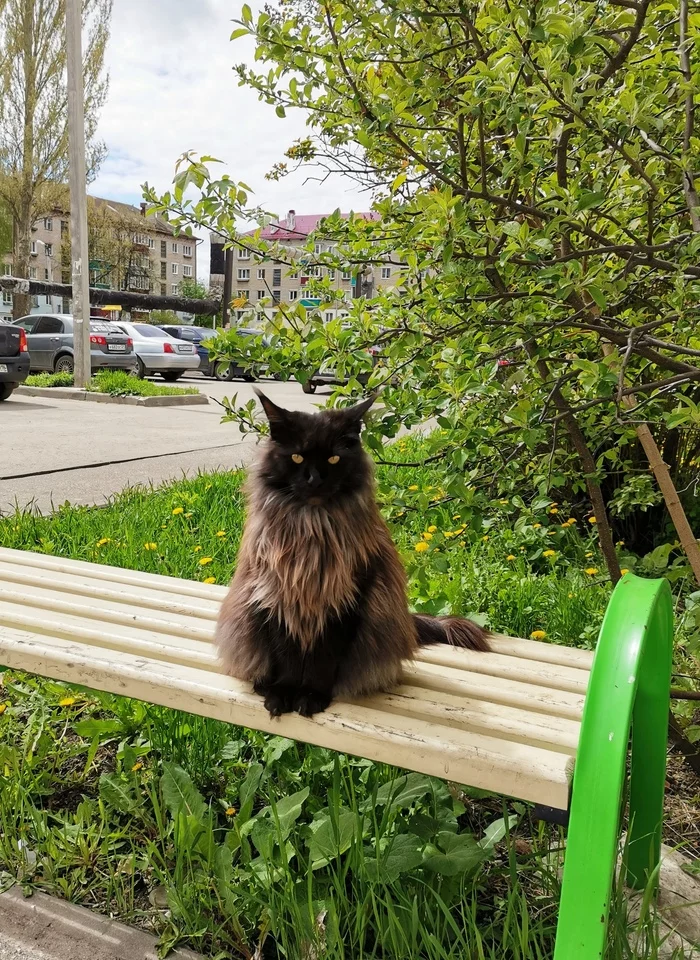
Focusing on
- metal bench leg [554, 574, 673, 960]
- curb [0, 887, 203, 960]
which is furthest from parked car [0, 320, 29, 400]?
metal bench leg [554, 574, 673, 960]

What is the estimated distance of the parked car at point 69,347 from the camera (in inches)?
663

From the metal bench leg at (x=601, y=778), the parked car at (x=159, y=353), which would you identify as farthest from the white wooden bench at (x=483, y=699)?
the parked car at (x=159, y=353)

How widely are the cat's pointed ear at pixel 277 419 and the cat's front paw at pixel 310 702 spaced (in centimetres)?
59

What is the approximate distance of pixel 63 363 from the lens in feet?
Result: 56.0

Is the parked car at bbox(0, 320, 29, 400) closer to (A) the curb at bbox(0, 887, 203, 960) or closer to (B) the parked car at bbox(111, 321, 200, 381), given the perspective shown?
(B) the parked car at bbox(111, 321, 200, 381)

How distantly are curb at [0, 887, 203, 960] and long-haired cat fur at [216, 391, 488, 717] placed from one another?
607 millimetres

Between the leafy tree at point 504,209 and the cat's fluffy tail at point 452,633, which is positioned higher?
the leafy tree at point 504,209

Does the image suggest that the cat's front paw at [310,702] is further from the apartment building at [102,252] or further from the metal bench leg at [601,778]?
the apartment building at [102,252]

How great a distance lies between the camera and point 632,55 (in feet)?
6.70

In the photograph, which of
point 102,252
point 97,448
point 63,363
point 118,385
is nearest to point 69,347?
point 63,363

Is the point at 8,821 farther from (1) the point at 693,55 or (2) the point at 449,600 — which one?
(1) the point at 693,55

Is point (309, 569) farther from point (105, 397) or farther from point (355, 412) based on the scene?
point (105, 397)

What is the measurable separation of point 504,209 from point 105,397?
11.4 metres

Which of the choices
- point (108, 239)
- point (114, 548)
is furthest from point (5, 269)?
point (114, 548)
